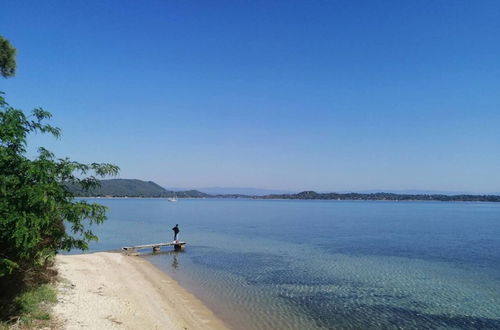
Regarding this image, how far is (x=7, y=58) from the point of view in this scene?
709 inches

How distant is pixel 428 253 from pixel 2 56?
39.8 meters

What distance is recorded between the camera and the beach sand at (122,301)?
13.8 meters

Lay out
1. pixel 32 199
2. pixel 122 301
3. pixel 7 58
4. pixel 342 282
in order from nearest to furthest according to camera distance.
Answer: pixel 32 199 → pixel 122 301 → pixel 7 58 → pixel 342 282

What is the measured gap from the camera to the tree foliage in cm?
949

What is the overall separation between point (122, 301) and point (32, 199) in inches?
363

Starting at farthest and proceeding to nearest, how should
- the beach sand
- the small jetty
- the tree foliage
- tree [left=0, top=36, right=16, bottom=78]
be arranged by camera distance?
the small jetty, tree [left=0, top=36, right=16, bottom=78], the beach sand, the tree foliage

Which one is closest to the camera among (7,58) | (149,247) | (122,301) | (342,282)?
(122,301)

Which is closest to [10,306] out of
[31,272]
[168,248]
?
→ [31,272]

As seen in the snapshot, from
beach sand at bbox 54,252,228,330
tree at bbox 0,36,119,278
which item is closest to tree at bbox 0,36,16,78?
tree at bbox 0,36,119,278

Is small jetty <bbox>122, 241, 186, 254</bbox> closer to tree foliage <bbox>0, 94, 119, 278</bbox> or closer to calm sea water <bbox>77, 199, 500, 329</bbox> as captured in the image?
calm sea water <bbox>77, 199, 500, 329</bbox>

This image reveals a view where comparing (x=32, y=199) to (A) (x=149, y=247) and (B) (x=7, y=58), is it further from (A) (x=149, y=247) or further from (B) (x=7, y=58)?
(A) (x=149, y=247)

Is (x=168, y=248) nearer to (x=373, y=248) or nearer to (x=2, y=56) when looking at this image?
(x=373, y=248)

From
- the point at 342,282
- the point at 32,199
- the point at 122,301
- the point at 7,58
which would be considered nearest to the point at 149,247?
the point at 342,282

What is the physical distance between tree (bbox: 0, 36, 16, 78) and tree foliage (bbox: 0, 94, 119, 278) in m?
8.33
